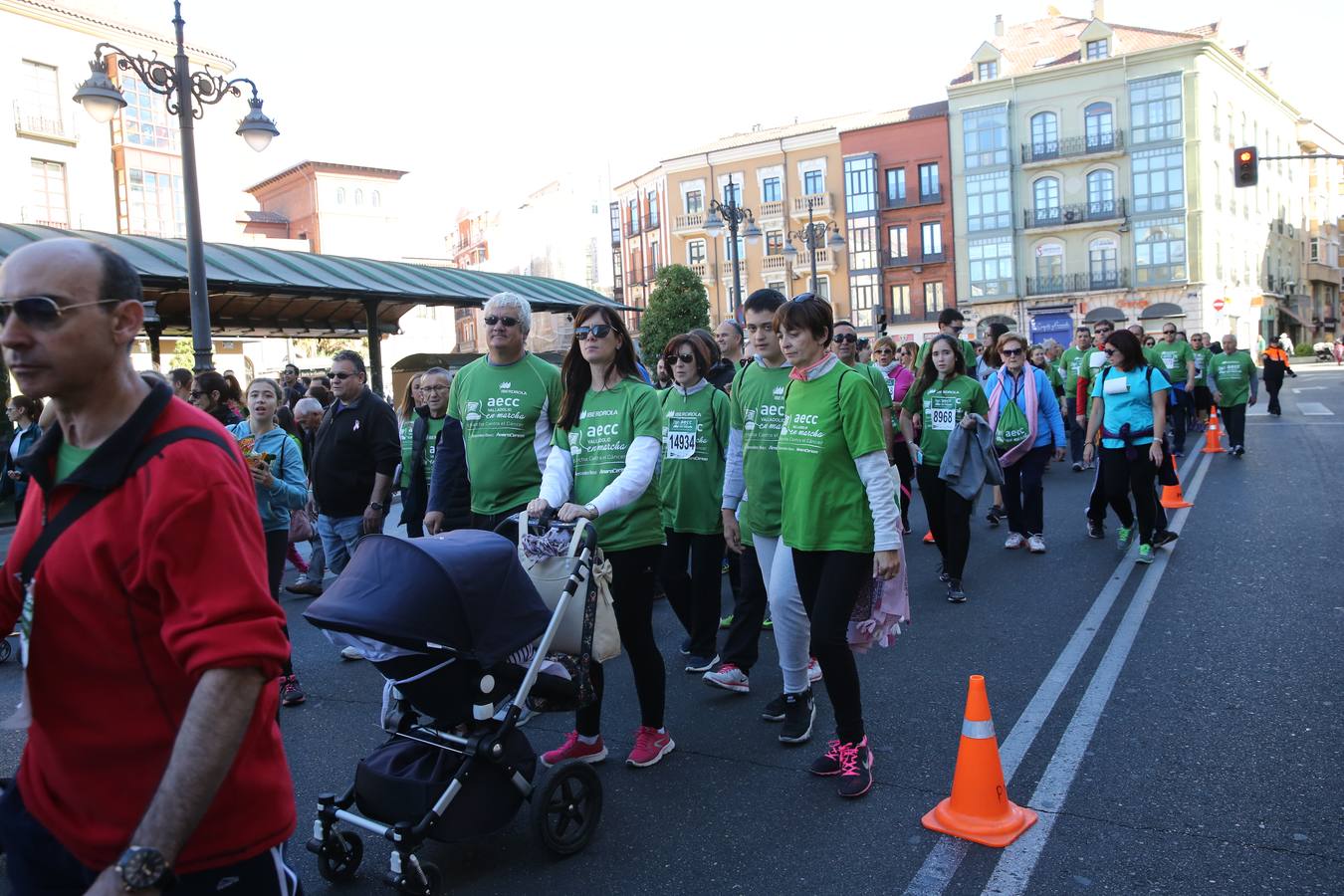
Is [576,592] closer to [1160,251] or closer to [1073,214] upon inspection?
[1160,251]

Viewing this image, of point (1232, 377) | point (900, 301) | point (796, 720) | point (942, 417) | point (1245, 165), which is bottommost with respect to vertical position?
point (796, 720)

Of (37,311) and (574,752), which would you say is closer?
(37,311)

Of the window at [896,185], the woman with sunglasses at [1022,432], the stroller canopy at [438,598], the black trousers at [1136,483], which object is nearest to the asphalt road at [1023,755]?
the black trousers at [1136,483]

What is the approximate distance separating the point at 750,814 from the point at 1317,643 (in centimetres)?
383

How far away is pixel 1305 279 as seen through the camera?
67.3 metres

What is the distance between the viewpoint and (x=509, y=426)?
5172mm

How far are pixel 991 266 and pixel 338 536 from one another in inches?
1912

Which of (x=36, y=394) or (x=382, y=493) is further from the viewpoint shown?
(x=382, y=493)

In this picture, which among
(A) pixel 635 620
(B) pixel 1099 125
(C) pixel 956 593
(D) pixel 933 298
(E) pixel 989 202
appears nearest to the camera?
(A) pixel 635 620

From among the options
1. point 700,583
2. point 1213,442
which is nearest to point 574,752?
point 700,583

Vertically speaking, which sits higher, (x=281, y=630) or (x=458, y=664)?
(x=281, y=630)

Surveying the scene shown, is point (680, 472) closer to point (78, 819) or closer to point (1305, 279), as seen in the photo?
point (78, 819)

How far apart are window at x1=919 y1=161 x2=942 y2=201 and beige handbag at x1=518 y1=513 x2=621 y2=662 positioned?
169 ft

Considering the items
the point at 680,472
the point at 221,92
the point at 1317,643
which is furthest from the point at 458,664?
the point at 221,92
